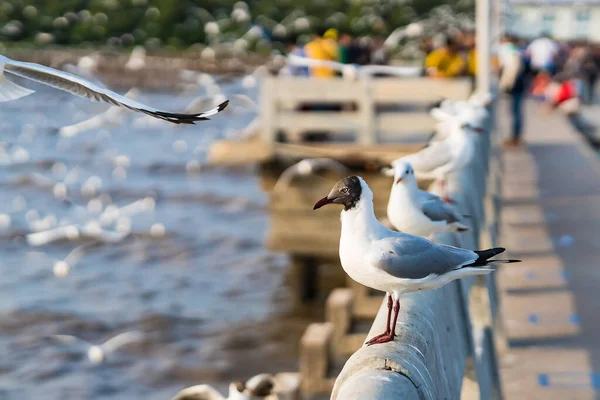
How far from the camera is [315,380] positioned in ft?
25.5

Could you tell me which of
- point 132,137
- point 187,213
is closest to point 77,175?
point 187,213

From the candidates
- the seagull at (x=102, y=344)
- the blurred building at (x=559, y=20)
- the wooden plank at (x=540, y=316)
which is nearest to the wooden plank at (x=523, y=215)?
the wooden plank at (x=540, y=316)

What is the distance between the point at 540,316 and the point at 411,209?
3045 millimetres

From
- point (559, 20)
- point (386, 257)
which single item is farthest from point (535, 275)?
point (559, 20)

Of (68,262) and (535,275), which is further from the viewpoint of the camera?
(68,262)

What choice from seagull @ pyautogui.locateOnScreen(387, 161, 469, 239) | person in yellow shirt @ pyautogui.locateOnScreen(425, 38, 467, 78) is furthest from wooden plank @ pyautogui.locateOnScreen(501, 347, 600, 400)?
person in yellow shirt @ pyautogui.locateOnScreen(425, 38, 467, 78)

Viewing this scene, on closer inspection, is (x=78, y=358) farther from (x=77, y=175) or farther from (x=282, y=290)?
(x=77, y=175)

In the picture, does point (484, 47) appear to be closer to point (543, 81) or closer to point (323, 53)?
point (323, 53)

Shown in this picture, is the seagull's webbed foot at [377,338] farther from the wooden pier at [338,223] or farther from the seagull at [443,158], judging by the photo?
the seagull at [443,158]

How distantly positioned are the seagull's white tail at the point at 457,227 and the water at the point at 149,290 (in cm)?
202

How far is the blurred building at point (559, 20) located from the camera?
47519mm

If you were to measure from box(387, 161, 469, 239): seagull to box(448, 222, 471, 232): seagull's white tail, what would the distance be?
0.11m

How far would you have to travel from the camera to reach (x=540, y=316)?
22.5 feet

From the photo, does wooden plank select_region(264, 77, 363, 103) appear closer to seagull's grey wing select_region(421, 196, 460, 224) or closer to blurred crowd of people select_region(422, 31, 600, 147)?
blurred crowd of people select_region(422, 31, 600, 147)
